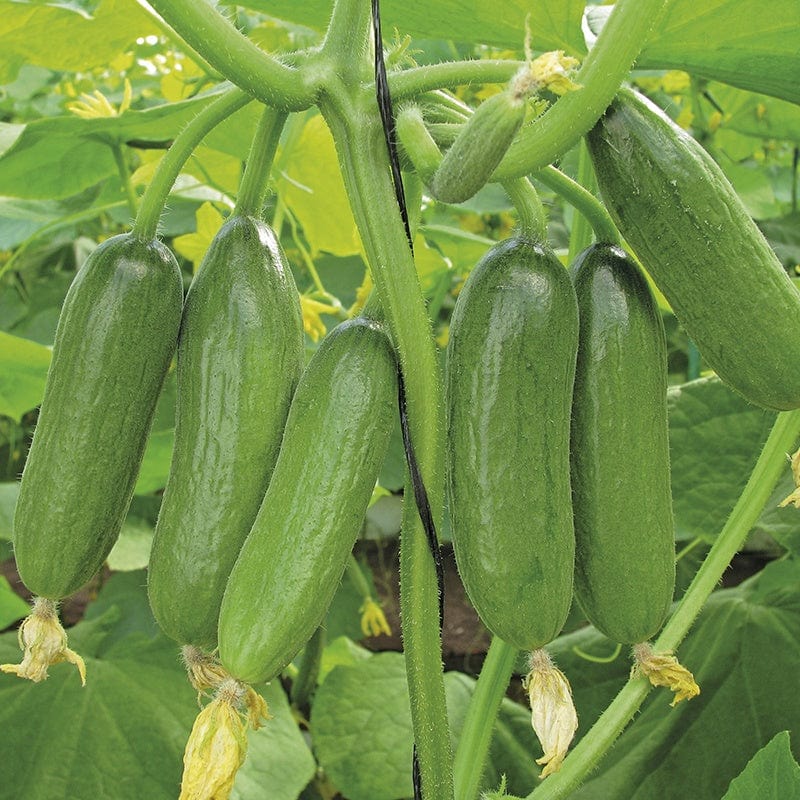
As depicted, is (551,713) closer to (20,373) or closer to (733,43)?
(733,43)

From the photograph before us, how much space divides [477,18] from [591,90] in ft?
0.96

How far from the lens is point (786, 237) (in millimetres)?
2426

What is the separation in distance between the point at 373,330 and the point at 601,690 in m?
1.01

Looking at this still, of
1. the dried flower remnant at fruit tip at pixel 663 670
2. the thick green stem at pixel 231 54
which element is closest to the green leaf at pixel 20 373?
the thick green stem at pixel 231 54

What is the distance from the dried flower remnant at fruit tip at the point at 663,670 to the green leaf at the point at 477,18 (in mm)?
600

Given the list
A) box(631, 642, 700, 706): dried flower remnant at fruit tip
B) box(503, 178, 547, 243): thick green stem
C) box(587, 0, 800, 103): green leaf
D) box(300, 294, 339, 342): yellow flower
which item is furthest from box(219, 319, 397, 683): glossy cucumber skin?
box(300, 294, 339, 342): yellow flower

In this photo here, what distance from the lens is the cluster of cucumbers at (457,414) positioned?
2.58 feet

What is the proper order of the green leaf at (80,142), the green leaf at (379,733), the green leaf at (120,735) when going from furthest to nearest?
1. the green leaf at (379,733)
2. the green leaf at (120,735)
3. the green leaf at (80,142)

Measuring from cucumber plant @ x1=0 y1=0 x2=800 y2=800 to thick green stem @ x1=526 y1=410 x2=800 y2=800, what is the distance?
181 mm

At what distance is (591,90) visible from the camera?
0.74 m

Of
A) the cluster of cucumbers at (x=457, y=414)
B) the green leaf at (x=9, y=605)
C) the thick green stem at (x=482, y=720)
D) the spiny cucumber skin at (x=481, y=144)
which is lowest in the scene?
the green leaf at (x=9, y=605)

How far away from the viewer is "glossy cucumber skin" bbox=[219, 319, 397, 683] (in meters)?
0.76

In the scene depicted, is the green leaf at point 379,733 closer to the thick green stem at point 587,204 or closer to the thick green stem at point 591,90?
the thick green stem at point 587,204

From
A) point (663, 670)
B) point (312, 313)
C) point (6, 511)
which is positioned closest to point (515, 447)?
point (663, 670)
